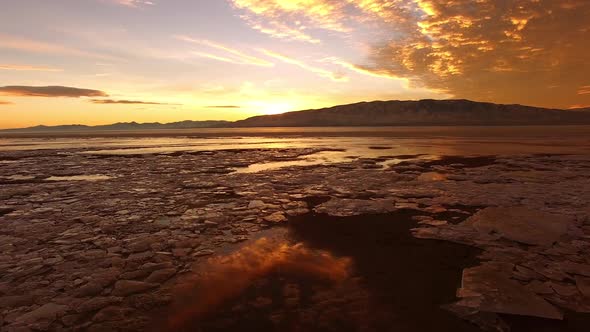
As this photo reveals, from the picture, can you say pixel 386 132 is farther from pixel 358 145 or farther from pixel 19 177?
pixel 19 177

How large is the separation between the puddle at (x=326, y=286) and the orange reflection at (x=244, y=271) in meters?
0.01

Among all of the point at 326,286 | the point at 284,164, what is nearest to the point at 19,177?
the point at 284,164

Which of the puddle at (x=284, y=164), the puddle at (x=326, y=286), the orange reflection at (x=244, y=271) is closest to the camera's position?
the puddle at (x=326, y=286)

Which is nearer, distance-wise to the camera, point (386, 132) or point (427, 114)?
point (386, 132)

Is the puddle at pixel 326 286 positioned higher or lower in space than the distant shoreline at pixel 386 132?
lower

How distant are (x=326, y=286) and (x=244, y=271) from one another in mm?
1186

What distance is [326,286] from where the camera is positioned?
4059mm

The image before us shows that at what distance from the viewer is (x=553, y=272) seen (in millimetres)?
4332

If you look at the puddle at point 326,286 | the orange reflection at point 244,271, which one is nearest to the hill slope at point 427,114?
the puddle at point 326,286

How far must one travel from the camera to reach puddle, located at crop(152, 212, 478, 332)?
3.29 metres

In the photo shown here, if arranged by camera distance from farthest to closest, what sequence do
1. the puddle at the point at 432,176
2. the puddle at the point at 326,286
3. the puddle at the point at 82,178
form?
the puddle at the point at 82,178, the puddle at the point at 432,176, the puddle at the point at 326,286

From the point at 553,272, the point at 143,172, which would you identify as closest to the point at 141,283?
the point at 553,272

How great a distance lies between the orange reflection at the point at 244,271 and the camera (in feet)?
12.0

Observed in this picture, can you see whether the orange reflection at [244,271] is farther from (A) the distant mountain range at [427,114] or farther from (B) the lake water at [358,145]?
(A) the distant mountain range at [427,114]
